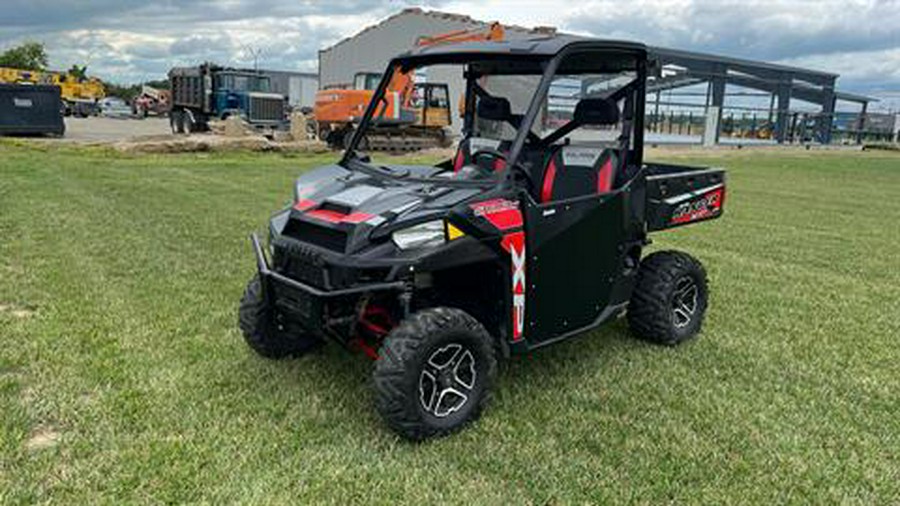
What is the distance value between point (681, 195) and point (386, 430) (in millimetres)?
2500

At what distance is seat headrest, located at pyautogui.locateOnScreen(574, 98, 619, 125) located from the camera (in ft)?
13.1

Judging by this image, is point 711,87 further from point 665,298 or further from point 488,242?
point 488,242

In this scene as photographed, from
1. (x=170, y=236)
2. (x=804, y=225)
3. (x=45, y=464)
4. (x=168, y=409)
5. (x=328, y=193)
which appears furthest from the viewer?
(x=804, y=225)

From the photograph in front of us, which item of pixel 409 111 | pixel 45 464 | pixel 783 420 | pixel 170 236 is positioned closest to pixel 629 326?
pixel 783 420

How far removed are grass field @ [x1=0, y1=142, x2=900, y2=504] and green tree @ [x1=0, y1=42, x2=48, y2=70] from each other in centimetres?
7921

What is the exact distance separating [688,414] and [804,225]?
7.43 meters

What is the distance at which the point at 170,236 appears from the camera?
747cm

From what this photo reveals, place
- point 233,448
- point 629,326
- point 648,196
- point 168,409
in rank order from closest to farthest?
point 233,448 < point 168,409 < point 648,196 < point 629,326

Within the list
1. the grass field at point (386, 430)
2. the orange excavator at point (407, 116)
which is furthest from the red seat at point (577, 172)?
the orange excavator at point (407, 116)

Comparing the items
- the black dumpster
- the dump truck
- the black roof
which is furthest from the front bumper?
the dump truck

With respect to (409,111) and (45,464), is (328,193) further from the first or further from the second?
(409,111)

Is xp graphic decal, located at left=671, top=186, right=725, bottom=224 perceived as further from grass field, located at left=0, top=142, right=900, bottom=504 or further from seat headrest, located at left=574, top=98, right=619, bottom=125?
seat headrest, located at left=574, top=98, right=619, bottom=125

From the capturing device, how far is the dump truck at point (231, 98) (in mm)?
26703

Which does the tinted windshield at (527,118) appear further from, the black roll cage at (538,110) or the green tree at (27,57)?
the green tree at (27,57)
